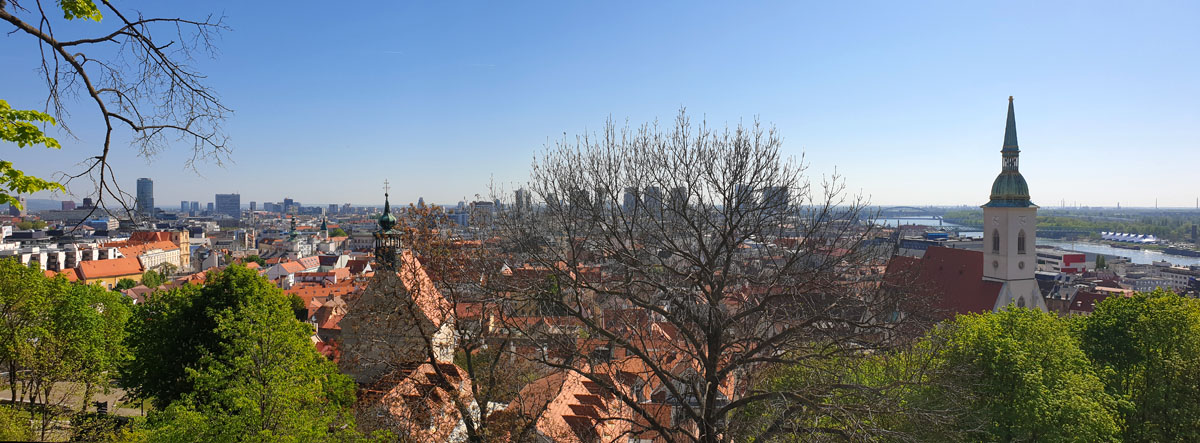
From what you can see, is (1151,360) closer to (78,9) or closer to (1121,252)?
(78,9)

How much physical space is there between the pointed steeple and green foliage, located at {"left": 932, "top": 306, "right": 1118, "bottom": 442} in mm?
20098

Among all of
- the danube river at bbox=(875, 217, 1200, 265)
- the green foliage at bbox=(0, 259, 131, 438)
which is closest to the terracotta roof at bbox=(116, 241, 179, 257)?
the green foliage at bbox=(0, 259, 131, 438)

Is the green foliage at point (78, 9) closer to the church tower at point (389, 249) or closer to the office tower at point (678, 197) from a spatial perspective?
the office tower at point (678, 197)

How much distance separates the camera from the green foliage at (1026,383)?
36.6 ft

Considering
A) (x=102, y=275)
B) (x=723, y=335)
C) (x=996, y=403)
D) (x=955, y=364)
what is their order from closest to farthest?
(x=723, y=335), (x=996, y=403), (x=955, y=364), (x=102, y=275)

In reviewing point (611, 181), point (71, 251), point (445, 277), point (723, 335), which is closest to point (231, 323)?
point (445, 277)

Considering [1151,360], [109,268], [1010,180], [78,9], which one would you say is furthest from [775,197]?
[109,268]

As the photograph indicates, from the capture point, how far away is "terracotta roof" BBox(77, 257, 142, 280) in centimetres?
5424

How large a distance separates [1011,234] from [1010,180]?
3103 millimetres

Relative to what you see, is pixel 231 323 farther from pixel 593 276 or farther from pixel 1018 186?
pixel 1018 186

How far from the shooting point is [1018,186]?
30.5 metres

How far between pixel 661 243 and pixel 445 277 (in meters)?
5.46

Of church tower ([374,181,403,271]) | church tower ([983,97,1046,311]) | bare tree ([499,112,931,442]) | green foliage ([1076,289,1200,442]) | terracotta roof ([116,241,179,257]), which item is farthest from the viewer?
terracotta roof ([116,241,179,257])

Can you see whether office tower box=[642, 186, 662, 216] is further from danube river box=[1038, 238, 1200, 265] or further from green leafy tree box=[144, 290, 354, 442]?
danube river box=[1038, 238, 1200, 265]
